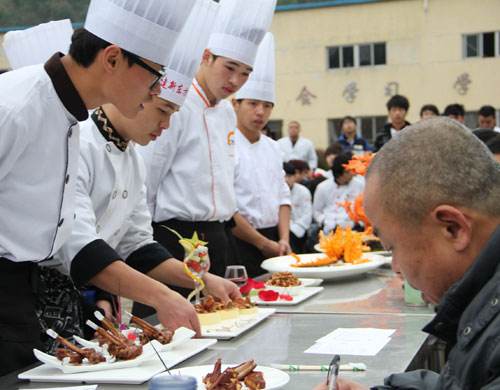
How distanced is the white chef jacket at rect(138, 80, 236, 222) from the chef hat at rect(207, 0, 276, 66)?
0.22 meters

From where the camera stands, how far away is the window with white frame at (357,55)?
18969mm

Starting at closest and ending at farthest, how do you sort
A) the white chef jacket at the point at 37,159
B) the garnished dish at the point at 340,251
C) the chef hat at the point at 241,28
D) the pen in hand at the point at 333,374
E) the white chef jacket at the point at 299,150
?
the pen in hand at the point at 333,374 < the white chef jacket at the point at 37,159 < the garnished dish at the point at 340,251 < the chef hat at the point at 241,28 < the white chef jacket at the point at 299,150

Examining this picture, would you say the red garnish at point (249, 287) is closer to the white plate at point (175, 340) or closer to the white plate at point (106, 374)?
the white plate at point (175, 340)

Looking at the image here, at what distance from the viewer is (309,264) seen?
359 centimetres

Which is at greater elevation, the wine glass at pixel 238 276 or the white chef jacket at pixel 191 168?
the white chef jacket at pixel 191 168

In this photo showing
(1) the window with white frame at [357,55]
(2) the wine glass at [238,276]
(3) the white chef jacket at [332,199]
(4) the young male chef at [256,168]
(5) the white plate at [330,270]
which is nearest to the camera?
(2) the wine glass at [238,276]

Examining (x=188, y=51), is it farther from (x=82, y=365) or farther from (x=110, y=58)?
(x=82, y=365)

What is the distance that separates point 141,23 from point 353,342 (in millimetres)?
1091

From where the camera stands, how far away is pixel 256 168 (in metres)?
4.68

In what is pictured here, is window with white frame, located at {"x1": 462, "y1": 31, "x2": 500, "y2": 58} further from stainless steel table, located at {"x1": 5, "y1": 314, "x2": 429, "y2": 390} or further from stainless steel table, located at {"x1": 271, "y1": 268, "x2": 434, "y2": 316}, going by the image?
stainless steel table, located at {"x1": 5, "y1": 314, "x2": 429, "y2": 390}

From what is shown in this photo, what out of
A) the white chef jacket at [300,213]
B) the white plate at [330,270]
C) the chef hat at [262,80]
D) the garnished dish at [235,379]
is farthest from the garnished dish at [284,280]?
the white chef jacket at [300,213]

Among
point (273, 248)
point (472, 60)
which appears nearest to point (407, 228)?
point (273, 248)

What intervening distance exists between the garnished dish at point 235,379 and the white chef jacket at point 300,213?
5696 mm

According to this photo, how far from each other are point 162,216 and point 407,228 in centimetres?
218
